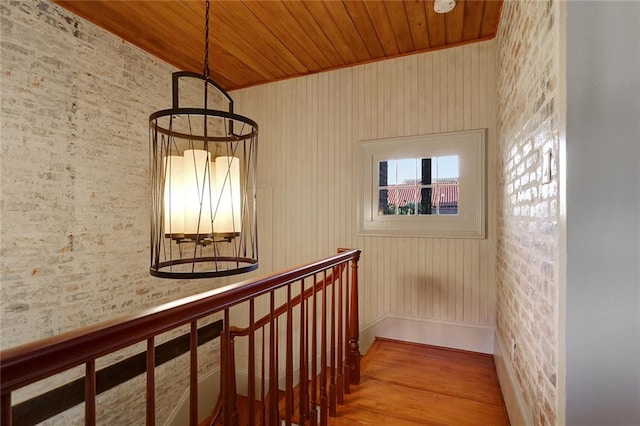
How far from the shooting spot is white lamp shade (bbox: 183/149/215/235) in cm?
150

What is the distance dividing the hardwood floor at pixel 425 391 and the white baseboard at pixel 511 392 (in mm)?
88

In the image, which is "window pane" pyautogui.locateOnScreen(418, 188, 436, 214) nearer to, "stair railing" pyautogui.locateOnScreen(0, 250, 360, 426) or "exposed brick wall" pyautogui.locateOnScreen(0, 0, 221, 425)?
"stair railing" pyautogui.locateOnScreen(0, 250, 360, 426)

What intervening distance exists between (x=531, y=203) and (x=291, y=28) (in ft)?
7.85

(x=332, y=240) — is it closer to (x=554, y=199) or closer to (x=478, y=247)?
(x=478, y=247)

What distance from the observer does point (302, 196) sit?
12.3ft

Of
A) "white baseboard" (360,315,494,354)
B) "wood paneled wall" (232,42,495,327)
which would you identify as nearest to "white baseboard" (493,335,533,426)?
"white baseboard" (360,315,494,354)

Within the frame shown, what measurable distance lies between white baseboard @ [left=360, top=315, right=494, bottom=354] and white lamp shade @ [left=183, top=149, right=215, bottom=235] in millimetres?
2352

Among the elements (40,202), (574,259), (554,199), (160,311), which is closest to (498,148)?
(554,199)

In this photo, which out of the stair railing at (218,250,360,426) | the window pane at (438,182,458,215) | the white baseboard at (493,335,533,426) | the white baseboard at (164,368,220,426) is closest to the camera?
the stair railing at (218,250,360,426)

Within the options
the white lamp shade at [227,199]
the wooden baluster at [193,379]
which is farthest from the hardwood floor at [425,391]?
the white lamp shade at [227,199]

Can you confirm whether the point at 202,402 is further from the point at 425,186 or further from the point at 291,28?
the point at 291,28

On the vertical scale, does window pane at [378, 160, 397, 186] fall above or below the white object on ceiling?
below

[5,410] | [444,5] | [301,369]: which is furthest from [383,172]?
[5,410]

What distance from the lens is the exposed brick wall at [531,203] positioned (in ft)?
3.89
